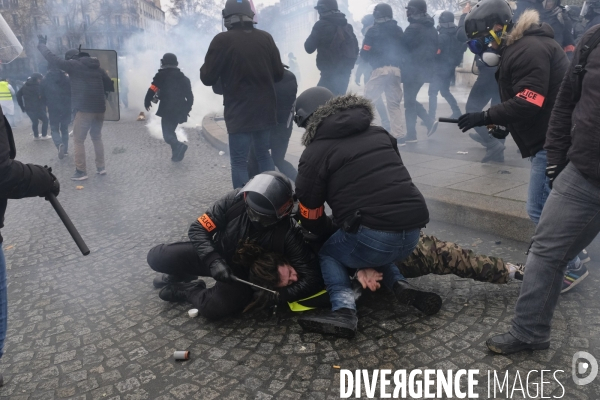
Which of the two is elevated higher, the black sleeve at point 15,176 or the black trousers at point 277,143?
the black sleeve at point 15,176

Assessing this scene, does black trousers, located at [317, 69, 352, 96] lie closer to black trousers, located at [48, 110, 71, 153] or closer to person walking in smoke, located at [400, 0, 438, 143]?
person walking in smoke, located at [400, 0, 438, 143]

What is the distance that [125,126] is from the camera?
47.9 ft

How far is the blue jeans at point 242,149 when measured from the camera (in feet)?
17.4

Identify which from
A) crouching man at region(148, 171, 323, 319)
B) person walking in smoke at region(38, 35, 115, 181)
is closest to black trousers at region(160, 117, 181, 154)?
Result: person walking in smoke at region(38, 35, 115, 181)

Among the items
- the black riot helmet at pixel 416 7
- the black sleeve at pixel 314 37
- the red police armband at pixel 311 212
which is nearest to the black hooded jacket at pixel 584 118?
the red police armband at pixel 311 212

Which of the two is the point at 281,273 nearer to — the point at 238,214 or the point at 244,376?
the point at 238,214

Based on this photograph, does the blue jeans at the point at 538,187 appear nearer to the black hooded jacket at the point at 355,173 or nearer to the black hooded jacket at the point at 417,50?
the black hooded jacket at the point at 355,173

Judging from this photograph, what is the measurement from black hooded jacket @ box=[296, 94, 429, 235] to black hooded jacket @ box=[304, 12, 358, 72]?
4.73 m

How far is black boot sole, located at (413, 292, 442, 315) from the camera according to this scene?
3.17 m

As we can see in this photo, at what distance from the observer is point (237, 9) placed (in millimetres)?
5184

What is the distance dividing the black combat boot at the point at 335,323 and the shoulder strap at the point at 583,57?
1563 millimetres

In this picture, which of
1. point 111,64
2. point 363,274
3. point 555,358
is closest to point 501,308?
point 555,358

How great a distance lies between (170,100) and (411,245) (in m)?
6.49

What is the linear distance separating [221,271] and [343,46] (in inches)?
211
